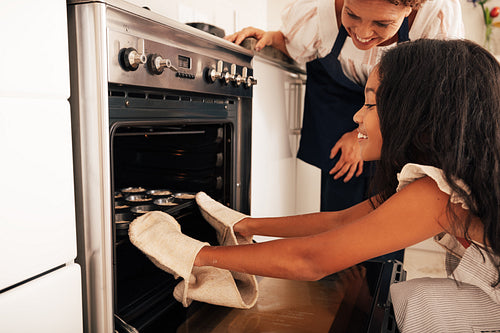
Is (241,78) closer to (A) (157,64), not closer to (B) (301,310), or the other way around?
(A) (157,64)

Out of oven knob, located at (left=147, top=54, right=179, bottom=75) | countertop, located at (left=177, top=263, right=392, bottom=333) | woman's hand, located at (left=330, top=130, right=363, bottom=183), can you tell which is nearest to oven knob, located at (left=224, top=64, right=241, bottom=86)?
oven knob, located at (left=147, top=54, right=179, bottom=75)

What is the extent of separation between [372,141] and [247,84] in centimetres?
42

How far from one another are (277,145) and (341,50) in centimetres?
42

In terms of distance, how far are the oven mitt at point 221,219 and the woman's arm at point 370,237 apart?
9.1 inches

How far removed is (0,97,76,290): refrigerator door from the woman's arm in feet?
1.12

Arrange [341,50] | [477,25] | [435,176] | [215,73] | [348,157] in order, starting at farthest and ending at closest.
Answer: [477,25]
[348,157]
[341,50]
[215,73]
[435,176]

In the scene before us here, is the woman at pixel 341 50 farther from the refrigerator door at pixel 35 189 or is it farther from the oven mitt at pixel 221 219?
the refrigerator door at pixel 35 189

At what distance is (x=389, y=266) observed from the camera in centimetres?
109

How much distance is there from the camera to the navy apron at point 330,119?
1614 millimetres

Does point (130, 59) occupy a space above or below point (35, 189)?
above

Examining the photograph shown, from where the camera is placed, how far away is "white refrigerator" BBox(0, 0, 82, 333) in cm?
58

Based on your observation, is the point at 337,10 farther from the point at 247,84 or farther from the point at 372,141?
the point at 372,141

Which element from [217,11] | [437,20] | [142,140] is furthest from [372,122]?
[217,11]

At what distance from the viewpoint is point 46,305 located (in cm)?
67
